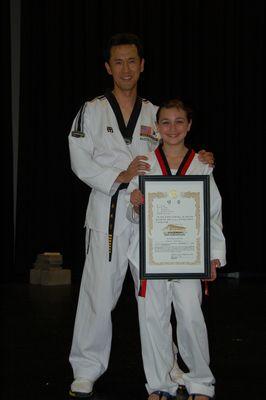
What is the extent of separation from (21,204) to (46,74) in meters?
1.45

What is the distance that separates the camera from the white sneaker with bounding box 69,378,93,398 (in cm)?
291

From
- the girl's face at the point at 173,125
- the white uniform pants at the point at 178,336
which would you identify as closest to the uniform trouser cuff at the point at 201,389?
the white uniform pants at the point at 178,336

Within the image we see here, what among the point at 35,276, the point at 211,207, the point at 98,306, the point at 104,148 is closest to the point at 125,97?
the point at 104,148

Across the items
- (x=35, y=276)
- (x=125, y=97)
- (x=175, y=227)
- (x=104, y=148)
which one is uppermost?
(x=125, y=97)

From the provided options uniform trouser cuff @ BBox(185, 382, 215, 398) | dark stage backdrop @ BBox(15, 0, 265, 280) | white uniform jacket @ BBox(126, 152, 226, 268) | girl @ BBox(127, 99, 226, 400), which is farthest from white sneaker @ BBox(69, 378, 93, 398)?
dark stage backdrop @ BBox(15, 0, 265, 280)

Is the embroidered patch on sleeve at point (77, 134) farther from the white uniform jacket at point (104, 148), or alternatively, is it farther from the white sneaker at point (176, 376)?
the white sneaker at point (176, 376)

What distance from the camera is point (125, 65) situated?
3.14m

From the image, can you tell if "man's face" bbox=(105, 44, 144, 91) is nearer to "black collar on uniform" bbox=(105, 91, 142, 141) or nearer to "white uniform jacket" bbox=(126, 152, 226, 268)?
"black collar on uniform" bbox=(105, 91, 142, 141)

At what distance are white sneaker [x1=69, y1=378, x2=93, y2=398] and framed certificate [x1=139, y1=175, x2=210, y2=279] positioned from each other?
1.94ft

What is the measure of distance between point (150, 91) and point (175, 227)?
527cm

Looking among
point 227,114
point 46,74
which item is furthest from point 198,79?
point 46,74

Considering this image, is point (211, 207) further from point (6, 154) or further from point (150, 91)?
point (150, 91)

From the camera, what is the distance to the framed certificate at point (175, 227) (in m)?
2.76

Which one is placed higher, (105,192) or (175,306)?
(105,192)
